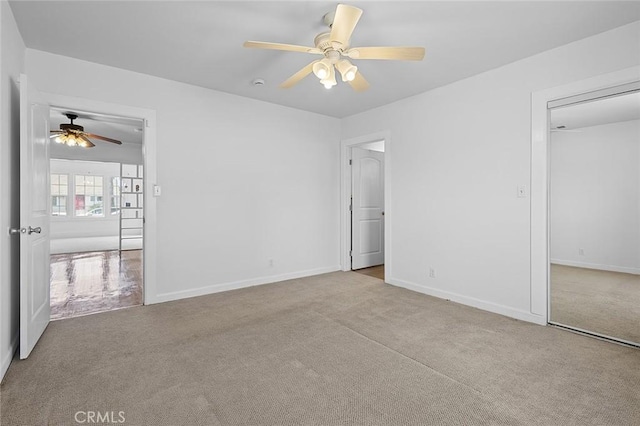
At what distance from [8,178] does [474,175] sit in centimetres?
414

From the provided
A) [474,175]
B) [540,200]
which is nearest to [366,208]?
[474,175]

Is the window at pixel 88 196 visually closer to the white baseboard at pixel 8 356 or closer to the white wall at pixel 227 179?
the white wall at pixel 227 179

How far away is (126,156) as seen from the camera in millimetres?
7656

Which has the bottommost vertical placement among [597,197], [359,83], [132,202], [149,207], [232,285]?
[232,285]

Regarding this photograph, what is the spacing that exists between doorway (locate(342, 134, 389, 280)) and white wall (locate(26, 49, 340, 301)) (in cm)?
20

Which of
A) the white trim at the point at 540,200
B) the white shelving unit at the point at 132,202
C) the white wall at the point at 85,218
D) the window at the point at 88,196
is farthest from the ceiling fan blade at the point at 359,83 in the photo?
the window at the point at 88,196

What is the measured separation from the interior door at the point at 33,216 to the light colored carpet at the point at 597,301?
4385mm

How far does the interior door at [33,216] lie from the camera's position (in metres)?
2.19

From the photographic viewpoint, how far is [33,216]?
2404 mm

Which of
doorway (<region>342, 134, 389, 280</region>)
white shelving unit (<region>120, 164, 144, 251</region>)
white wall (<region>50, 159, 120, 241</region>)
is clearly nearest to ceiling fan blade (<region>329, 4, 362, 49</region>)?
doorway (<region>342, 134, 389, 280</region>)

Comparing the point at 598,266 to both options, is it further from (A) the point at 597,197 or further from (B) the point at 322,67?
(B) the point at 322,67

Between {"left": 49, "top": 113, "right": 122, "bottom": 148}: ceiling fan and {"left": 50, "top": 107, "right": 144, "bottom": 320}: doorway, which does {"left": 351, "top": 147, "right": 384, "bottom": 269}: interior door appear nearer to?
{"left": 50, "top": 107, "right": 144, "bottom": 320}: doorway

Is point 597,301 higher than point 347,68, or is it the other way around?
point 347,68

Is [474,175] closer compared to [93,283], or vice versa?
[474,175]
